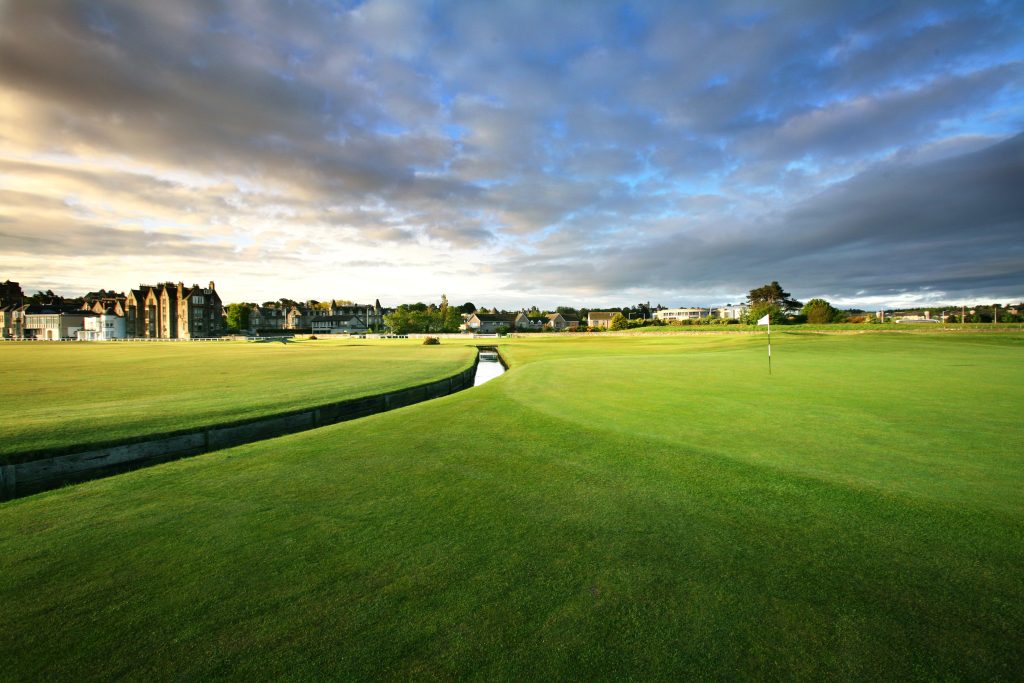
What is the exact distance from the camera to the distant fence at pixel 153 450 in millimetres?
7547

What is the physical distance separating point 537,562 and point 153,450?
8.78 metres

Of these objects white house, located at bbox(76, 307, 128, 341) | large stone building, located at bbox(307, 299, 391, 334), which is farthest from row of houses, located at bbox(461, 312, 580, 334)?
white house, located at bbox(76, 307, 128, 341)

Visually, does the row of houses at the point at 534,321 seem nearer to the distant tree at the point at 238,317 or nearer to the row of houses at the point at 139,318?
the distant tree at the point at 238,317

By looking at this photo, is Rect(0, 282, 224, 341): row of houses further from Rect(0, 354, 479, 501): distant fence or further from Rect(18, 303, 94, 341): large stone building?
Rect(0, 354, 479, 501): distant fence

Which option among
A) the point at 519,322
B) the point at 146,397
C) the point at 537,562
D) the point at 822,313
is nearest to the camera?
the point at 537,562

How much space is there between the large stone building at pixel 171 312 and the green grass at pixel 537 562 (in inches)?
4439

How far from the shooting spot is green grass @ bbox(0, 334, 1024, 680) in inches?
118

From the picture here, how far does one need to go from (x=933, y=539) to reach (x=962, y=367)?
21177mm

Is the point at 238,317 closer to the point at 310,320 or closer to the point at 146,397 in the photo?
the point at 310,320

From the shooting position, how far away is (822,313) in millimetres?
76750

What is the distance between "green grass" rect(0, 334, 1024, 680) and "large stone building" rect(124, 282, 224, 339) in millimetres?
112742

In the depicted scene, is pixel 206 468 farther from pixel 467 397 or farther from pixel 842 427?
pixel 842 427

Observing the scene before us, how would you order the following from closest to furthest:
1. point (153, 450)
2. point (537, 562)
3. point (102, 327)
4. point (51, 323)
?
point (537, 562) < point (153, 450) < point (51, 323) < point (102, 327)

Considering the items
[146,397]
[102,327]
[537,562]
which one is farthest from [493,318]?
[537,562]
